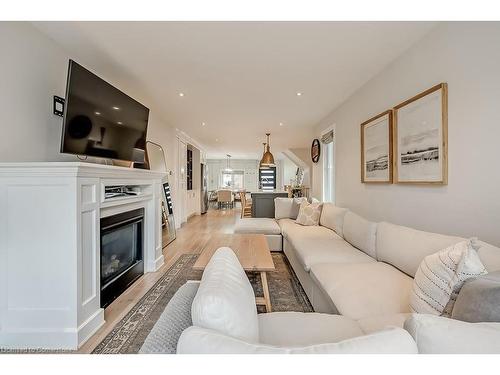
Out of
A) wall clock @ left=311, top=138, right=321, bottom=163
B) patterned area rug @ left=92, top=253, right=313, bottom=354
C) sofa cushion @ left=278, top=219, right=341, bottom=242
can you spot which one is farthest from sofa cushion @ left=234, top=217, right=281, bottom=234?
wall clock @ left=311, top=138, right=321, bottom=163

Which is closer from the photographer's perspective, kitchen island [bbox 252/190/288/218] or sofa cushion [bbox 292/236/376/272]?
sofa cushion [bbox 292/236/376/272]

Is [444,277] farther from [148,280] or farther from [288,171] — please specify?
[288,171]

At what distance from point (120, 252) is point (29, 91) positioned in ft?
5.48

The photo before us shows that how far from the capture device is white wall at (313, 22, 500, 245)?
1.67 metres

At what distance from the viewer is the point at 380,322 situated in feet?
4.28

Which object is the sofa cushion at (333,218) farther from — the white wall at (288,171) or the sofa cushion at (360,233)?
the white wall at (288,171)

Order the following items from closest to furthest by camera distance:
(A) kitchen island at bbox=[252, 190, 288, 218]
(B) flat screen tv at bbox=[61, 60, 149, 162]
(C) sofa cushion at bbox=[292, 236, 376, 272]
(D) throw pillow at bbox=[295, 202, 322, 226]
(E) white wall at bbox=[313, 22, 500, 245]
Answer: (E) white wall at bbox=[313, 22, 500, 245] → (B) flat screen tv at bbox=[61, 60, 149, 162] → (C) sofa cushion at bbox=[292, 236, 376, 272] → (D) throw pillow at bbox=[295, 202, 322, 226] → (A) kitchen island at bbox=[252, 190, 288, 218]

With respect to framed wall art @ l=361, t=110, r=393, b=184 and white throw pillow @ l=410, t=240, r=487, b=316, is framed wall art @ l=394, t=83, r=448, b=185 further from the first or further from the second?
white throw pillow @ l=410, t=240, r=487, b=316

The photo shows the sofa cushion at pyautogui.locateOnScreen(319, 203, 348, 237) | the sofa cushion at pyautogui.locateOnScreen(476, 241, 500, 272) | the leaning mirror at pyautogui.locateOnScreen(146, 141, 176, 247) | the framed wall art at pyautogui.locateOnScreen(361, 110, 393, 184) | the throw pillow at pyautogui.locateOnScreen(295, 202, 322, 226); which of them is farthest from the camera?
the leaning mirror at pyautogui.locateOnScreen(146, 141, 176, 247)

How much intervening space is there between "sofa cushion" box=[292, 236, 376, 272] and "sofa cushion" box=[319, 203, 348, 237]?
0.39m

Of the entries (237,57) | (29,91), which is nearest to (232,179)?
(237,57)

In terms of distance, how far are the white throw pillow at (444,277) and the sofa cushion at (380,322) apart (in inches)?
4.0

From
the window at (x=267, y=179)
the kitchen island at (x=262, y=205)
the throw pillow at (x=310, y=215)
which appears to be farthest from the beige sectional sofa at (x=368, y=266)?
the window at (x=267, y=179)
